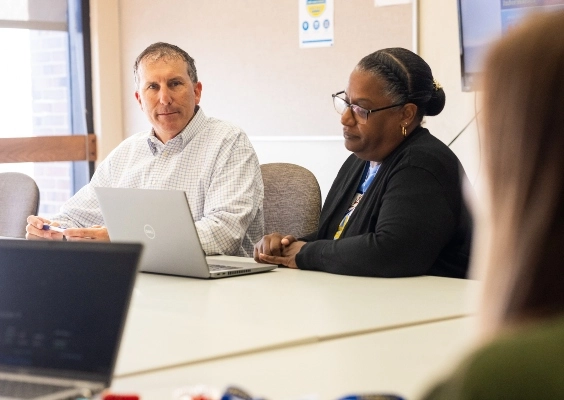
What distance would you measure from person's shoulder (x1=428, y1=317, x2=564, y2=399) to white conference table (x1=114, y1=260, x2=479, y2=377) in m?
0.73

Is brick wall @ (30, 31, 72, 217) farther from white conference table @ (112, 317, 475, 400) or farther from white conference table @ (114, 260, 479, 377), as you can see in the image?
white conference table @ (112, 317, 475, 400)

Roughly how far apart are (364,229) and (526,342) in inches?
78.8

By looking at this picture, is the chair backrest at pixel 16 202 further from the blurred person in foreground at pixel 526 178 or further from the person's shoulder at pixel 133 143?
the blurred person in foreground at pixel 526 178

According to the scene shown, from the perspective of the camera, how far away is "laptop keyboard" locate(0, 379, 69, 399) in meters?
1.18

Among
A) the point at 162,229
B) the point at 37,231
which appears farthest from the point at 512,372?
the point at 37,231

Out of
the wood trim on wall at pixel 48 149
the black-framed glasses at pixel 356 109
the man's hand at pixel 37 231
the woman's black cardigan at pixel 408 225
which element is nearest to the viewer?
the woman's black cardigan at pixel 408 225

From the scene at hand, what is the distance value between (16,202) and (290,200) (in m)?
1.14

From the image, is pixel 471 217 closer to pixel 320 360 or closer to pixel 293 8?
pixel 320 360

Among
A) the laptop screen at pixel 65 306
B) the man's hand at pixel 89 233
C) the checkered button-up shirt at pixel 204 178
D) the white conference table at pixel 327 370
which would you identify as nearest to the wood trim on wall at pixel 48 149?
the checkered button-up shirt at pixel 204 178

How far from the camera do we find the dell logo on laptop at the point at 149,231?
2299mm

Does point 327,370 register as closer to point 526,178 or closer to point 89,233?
point 526,178

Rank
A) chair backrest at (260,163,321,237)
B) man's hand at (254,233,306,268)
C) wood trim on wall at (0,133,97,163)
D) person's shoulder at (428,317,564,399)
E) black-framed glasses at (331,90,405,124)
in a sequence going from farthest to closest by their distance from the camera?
wood trim on wall at (0,133,97,163) < chair backrest at (260,163,321,237) < black-framed glasses at (331,90,405,124) < man's hand at (254,233,306,268) < person's shoulder at (428,317,564,399)

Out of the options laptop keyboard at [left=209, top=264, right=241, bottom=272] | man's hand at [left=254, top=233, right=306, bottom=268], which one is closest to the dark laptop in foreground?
laptop keyboard at [left=209, top=264, right=241, bottom=272]

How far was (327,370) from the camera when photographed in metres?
1.38
